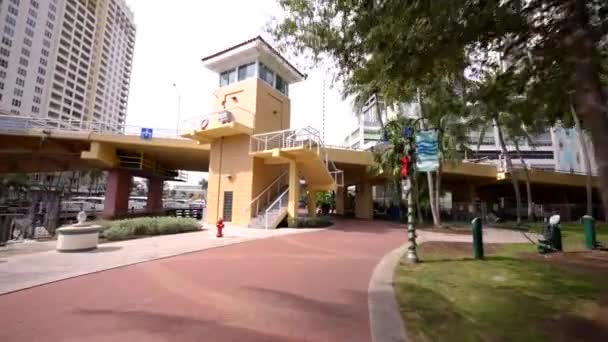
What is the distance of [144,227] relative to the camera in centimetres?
1333

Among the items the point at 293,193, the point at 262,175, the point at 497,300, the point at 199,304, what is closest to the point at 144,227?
the point at 262,175

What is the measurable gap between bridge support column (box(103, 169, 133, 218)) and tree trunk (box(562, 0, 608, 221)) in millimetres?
27617

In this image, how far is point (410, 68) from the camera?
19.4 ft

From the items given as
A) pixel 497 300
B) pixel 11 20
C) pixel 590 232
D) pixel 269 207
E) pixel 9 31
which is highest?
pixel 11 20

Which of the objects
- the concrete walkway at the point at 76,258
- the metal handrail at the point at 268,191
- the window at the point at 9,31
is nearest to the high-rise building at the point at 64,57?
the window at the point at 9,31

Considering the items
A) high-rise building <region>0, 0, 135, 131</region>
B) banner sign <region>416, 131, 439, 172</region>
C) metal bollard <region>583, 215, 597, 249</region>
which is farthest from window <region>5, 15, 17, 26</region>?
metal bollard <region>583, 215, 597, 249</region>

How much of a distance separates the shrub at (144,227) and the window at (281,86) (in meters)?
11.8

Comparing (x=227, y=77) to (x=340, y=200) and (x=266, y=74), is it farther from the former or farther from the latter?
(x=340, y=200)

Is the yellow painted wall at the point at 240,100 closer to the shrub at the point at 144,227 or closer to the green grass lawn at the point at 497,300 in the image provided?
the shrub at the point at 144,227

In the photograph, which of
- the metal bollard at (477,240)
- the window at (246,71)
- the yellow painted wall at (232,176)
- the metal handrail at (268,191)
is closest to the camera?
the metal bollard at (477,240)

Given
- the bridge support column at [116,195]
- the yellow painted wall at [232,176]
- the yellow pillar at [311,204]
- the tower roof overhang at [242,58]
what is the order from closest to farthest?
the yellow painted wall at [232,176] → the tower roof overhang at [242,58] → the yellow pillar at [311,204] → the bridge support column at [116,195]

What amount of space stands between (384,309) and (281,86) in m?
20.2

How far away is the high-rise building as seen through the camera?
7038cm

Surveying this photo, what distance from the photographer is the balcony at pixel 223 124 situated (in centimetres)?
1875
